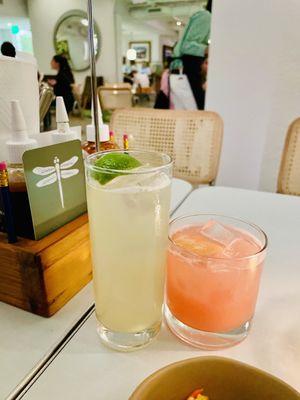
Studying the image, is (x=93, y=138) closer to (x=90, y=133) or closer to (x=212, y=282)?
(x=90, y=133)

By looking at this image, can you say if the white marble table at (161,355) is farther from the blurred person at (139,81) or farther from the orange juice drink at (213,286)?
the blurred person at (139,81)

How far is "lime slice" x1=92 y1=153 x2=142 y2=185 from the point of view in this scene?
1.16ft

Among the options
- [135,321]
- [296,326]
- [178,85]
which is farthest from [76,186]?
[178,85]

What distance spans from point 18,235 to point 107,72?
7.03 meters

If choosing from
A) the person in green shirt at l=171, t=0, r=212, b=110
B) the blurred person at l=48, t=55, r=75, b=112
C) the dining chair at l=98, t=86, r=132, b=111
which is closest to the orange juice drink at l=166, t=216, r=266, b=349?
the person in green shirt at l=171, t=0, r=212, b=110

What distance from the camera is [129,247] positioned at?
1.20 feet

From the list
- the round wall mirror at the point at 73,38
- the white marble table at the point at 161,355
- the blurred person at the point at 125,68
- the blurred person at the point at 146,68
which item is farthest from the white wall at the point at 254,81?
the blurred person at the point at 146,68

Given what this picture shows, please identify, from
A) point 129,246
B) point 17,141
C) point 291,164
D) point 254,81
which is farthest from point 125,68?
point 129,246

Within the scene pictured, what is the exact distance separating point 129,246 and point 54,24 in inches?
302

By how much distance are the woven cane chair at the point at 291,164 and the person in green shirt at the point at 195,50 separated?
1312mm

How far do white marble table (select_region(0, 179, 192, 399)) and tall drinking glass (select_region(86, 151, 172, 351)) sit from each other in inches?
2.3

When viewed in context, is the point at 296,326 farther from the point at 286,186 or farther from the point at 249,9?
the point at 249,9

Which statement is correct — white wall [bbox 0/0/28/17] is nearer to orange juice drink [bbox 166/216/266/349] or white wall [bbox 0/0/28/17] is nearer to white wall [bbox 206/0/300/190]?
white wall [bbox 206/0/300/190]

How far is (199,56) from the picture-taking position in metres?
2.21
